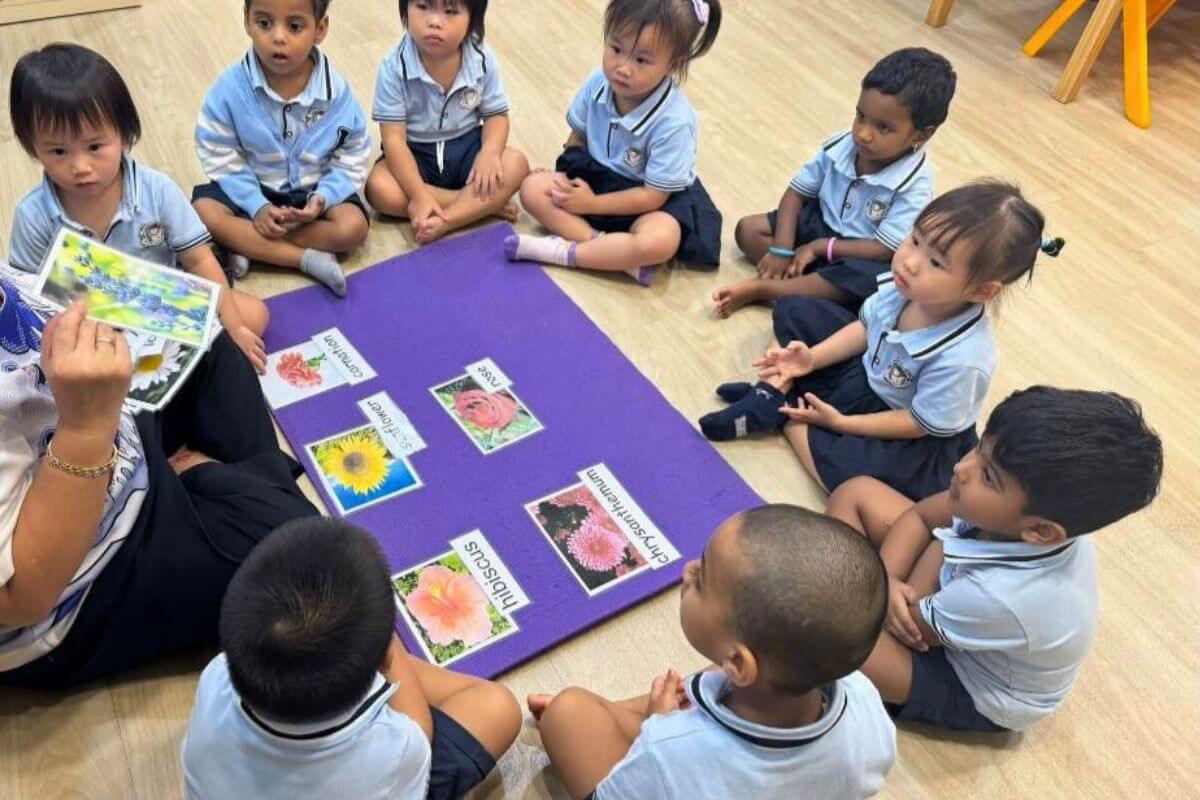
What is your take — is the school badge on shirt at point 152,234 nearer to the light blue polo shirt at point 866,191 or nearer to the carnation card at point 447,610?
the carnation card at point 447,610

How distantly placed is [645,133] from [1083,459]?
4.03 feet

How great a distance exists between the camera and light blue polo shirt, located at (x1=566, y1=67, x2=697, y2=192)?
205 cm

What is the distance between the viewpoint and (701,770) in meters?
0.97

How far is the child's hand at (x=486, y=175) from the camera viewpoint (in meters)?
2.17

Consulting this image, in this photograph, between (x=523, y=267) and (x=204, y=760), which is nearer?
(x=204, y=760)

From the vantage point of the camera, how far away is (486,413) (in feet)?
5.90

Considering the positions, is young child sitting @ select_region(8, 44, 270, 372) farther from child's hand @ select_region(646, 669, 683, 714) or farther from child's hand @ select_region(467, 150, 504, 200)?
child's hand @ select_region(646, 669, 683, 714)

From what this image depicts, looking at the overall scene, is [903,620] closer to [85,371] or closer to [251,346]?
[85,371]

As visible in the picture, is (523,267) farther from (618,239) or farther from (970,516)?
(970,516)

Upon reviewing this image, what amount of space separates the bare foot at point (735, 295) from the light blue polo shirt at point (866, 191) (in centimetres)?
22

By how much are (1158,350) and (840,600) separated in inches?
62.2

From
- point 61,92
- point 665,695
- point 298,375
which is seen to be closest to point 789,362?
point 665,695

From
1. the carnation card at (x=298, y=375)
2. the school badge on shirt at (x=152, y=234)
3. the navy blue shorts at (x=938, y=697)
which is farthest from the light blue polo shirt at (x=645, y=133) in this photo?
the navy blue shorts at (x=938, y=697)

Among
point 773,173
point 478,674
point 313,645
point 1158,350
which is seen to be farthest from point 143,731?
point 1158,350
